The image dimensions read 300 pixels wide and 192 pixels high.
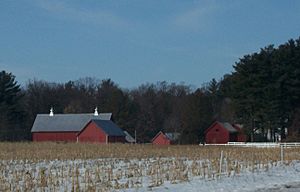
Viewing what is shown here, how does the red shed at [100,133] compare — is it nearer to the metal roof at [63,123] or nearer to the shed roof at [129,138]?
the shed roof at [129,138]

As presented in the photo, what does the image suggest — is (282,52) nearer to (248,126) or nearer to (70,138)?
(248,126)

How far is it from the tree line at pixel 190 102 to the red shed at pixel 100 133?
10.1 meters

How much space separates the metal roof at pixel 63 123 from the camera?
106 metres

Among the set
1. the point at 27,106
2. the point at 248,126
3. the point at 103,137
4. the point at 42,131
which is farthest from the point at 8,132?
the point at 248,126

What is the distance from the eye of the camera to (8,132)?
100250 millimetres

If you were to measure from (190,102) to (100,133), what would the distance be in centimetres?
1500

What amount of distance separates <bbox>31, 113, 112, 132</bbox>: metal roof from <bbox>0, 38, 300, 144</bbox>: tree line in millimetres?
3379

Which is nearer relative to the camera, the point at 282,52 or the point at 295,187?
the point at 295,187

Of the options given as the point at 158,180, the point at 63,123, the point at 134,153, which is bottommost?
the point at 158,180

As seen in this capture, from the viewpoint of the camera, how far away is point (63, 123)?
10769 centimetres

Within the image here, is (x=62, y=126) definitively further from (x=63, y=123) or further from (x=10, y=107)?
(x=10, y=107)

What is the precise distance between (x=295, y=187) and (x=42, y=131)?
87130 mm

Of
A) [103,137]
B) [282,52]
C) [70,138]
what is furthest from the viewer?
[70,138]

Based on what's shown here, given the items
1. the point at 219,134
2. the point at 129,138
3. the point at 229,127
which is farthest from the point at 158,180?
the point at 129,138
